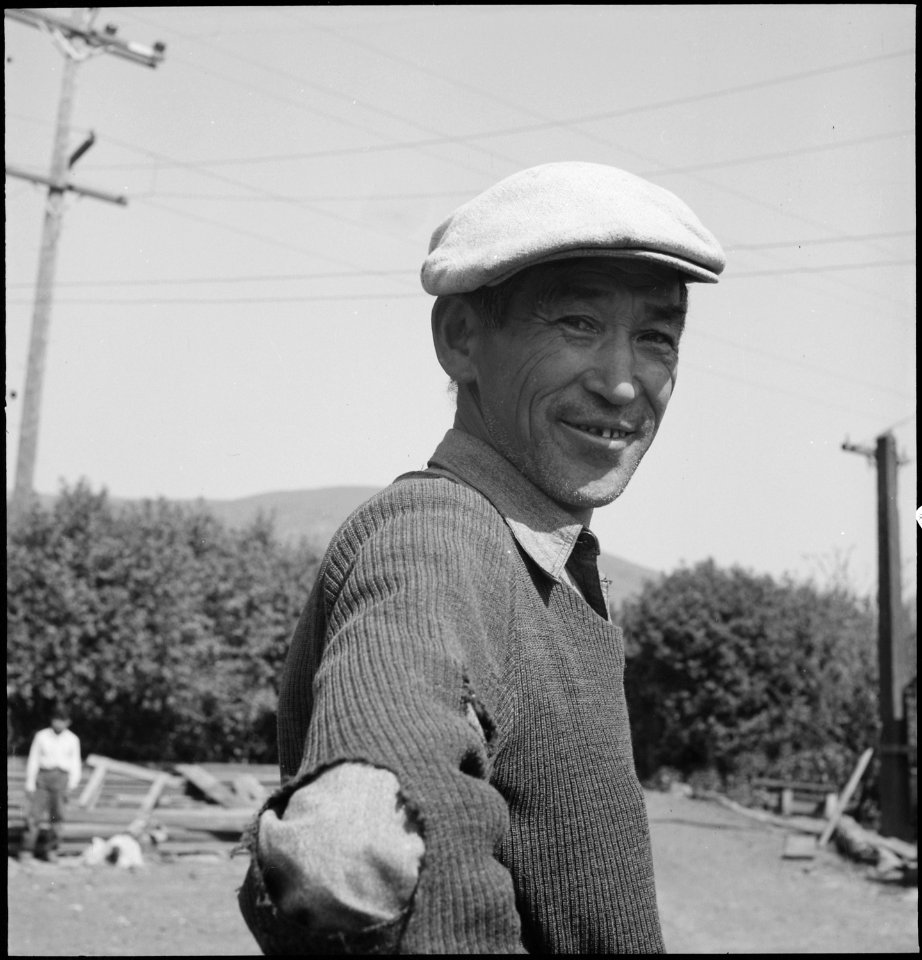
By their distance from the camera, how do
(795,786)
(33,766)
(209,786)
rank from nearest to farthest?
1. (33,766)
2. (209,786)
3. (795,786)

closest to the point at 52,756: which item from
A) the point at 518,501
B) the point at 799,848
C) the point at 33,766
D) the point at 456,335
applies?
the point at 33,766

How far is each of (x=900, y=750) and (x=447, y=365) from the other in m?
15.8

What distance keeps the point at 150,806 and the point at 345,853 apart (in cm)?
1469

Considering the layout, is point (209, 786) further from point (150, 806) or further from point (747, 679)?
point (747, 679)

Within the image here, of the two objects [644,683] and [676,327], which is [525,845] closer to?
[676,327]

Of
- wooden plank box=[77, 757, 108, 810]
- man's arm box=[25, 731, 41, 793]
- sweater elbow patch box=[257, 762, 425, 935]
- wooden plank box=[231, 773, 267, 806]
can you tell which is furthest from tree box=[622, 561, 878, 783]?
sweater elbow patch box=[257, 762, 425, 935]

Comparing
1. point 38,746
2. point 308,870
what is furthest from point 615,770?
point 38,746

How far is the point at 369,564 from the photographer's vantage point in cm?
121

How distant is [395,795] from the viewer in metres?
1.00

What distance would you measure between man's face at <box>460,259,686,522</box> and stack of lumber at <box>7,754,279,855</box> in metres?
13.2

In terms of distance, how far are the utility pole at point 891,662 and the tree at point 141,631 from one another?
26.7 ft

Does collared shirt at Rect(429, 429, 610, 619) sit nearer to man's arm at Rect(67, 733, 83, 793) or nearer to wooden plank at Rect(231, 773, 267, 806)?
man's arm at Rect(67, 733, 83, 793)

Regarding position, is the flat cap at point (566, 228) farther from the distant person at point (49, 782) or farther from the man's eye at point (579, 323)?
the distant person at point (49, 782)

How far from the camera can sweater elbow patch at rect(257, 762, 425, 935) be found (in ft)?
3.15
